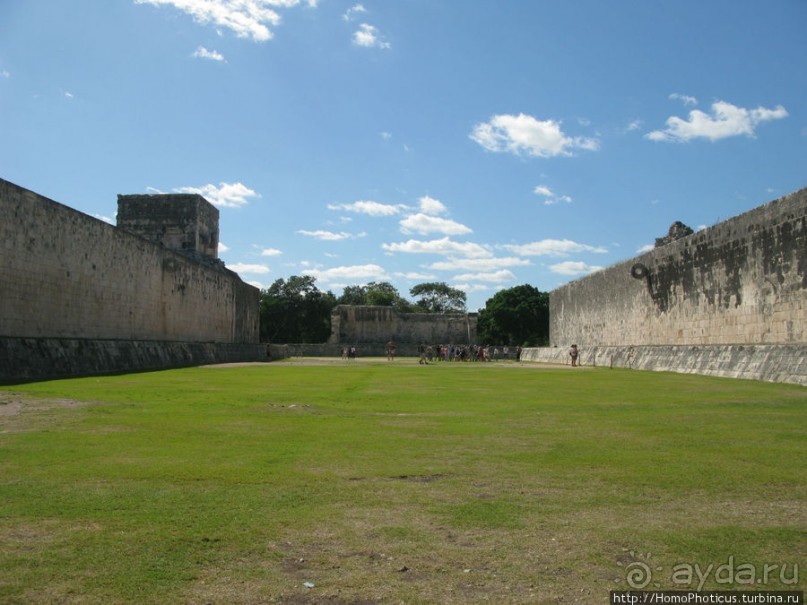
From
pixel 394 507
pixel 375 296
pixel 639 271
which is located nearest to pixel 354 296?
pixel 375 296

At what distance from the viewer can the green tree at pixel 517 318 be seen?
6281 centimetres

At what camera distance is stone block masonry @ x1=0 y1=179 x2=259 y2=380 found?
1614 cm

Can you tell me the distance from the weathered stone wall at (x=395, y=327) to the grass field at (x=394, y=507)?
142 ft

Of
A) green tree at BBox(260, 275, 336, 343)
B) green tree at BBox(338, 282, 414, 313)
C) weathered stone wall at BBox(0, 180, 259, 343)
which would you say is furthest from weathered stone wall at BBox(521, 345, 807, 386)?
green tree at BBox(338, 282, 414, 313)

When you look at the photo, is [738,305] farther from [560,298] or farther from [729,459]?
[560,298]

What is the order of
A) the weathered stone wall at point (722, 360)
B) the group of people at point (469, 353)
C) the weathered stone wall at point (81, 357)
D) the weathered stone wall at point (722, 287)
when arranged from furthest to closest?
1. the group of people at point (469, 353)
2. the weathered stone wall at point (722, 287)
3. the weathered stone wall at point (81, 357)
4. the weathered stone wall at point (722, 360)

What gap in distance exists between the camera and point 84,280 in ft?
63.7

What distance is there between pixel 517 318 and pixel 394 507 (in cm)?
5975

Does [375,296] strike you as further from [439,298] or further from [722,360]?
[722,360]

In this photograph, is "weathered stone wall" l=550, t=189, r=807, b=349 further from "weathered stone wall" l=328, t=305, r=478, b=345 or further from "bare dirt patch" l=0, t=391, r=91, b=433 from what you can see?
"weathered stone wall" l=328, t=305, r=478, b=345

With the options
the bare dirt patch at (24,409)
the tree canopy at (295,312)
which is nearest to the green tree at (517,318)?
the tree canopy at (295,312)

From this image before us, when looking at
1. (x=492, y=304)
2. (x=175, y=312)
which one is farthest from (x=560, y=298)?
(x=492, y=304)

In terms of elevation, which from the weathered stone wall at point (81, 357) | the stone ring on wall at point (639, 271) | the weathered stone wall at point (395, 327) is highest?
the stone ring on wall at point (639, 271)

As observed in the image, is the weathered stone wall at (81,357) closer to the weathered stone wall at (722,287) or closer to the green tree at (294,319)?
the weathered stone wall at (722,287)
